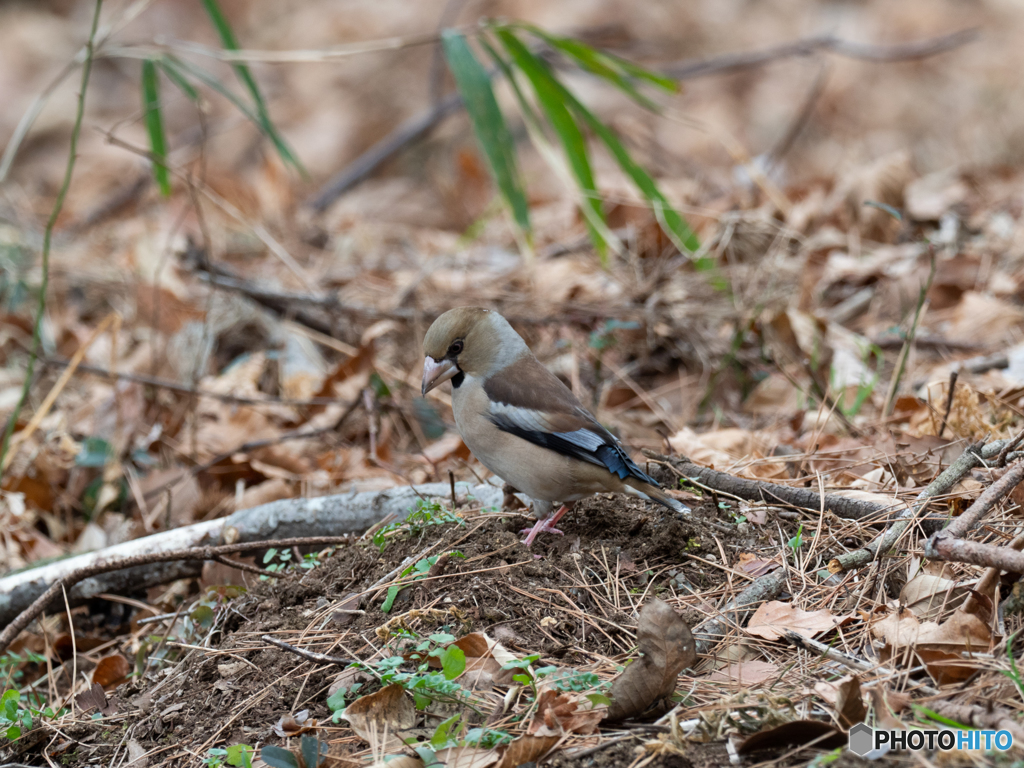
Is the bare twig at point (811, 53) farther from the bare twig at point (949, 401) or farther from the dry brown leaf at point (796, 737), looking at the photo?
the dry brown leaf at point (796, 737)

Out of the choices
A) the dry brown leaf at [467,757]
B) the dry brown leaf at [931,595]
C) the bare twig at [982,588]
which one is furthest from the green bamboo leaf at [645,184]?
the dry brown leaf at [467,757]

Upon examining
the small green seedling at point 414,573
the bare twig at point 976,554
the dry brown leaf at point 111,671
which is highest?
the bare twig at point 976,554

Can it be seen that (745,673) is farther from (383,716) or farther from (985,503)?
(383,716)

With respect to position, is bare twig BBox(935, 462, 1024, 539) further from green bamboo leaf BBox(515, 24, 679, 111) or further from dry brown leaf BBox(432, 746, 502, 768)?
green bamboo leaf BBox(515, 24, 679, 111)

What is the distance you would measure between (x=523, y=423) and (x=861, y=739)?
5.07 ft

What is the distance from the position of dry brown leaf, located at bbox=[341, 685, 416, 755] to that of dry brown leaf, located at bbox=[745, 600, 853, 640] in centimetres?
99

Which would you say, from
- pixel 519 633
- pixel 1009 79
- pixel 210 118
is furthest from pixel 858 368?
pixel 210 118

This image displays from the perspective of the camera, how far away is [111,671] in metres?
3.23

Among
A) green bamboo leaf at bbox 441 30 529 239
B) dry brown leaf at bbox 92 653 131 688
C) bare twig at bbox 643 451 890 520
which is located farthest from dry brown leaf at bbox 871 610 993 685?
green bamboo leaf at bbox 441 30 529 239

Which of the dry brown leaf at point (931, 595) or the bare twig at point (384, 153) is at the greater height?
the bare twig at point (384, 153)

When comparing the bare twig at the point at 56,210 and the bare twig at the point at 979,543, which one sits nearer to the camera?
the bare twig at the point at 979,543

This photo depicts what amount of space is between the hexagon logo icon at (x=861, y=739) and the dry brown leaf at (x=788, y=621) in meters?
0.48

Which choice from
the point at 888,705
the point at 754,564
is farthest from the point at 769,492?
the point at 888,705

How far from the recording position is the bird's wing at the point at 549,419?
295 cm
